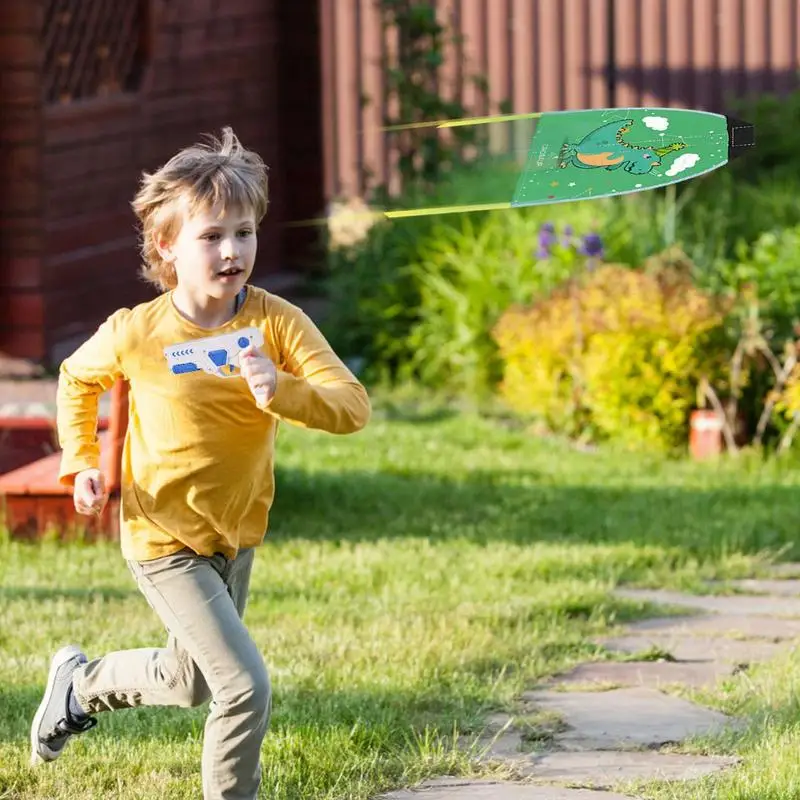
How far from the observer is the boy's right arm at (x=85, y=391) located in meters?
3.71

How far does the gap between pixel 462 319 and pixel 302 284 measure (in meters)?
3.17

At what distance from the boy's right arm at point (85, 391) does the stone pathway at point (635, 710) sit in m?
1.00

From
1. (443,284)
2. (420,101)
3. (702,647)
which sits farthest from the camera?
(420,101)

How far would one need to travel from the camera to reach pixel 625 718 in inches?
178

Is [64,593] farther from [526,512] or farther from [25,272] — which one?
[25,272]

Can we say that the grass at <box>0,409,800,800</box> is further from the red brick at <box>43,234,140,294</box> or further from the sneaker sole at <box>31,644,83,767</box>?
the red brick at <box>43,234,140,294</box>

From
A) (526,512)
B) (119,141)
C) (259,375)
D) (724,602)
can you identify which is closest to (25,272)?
(119,141)

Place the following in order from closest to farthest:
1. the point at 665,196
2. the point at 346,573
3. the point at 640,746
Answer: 1. the point at 640,746
2. the point at 346,573
3. the point at 665,196

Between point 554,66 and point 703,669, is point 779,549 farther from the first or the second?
point 554,66

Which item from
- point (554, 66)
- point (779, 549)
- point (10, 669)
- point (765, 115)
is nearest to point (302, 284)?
point (554, 66)

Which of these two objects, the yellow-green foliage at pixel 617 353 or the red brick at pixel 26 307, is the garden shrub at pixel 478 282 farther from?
the red brick at pixel 26 307

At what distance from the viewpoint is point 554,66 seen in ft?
43.2

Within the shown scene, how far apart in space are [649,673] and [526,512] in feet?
6.88

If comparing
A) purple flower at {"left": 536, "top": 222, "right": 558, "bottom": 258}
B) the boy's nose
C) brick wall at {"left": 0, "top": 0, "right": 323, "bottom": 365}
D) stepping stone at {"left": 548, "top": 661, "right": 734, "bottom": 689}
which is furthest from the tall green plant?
the boy's nose
